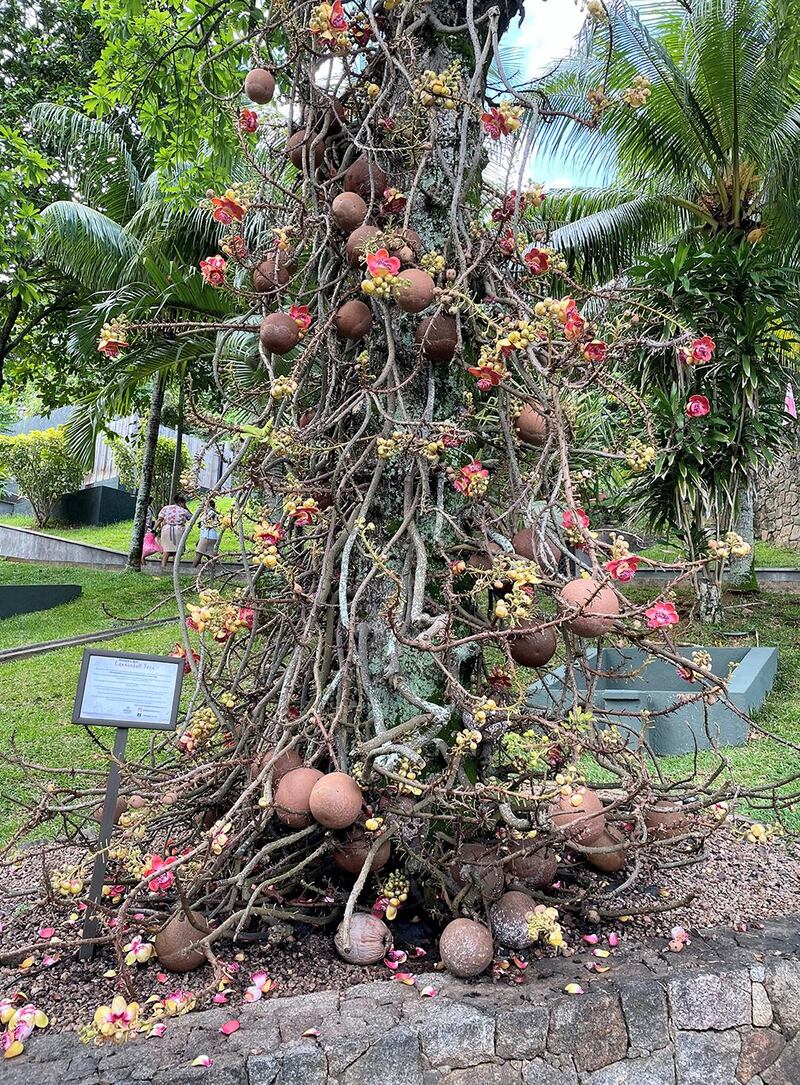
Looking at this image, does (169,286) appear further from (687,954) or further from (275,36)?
(687,954)

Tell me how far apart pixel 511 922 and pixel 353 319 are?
175 cm

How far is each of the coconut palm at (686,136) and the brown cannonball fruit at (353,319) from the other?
17.9 ft

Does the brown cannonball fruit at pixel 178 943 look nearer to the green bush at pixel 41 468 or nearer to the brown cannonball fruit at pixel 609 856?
the brown cannonball fruit at pixel 609 856

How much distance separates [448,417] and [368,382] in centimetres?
28

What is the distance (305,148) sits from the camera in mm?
2535

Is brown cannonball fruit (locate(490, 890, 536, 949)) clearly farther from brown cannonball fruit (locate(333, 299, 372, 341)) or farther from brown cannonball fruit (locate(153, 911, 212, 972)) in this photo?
brown cannonball fruit (locate(333, 299, 372, 341))

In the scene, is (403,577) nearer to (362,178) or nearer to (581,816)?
(581,816)

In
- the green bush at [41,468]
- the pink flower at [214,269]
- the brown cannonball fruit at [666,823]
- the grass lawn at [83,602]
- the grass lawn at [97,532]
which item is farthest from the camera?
the green bush at [41,468]

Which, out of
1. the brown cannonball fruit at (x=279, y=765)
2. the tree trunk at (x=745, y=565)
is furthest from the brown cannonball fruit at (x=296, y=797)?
the tree trunk at (x=745, y=565)

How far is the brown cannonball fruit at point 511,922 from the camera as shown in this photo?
6.88 feet

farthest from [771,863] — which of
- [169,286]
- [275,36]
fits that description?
[169,286]

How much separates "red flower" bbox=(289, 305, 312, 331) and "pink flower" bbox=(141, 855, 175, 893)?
1.50 m

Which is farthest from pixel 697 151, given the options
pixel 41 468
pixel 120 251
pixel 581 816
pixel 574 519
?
pixel 41 468

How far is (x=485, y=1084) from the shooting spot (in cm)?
178
